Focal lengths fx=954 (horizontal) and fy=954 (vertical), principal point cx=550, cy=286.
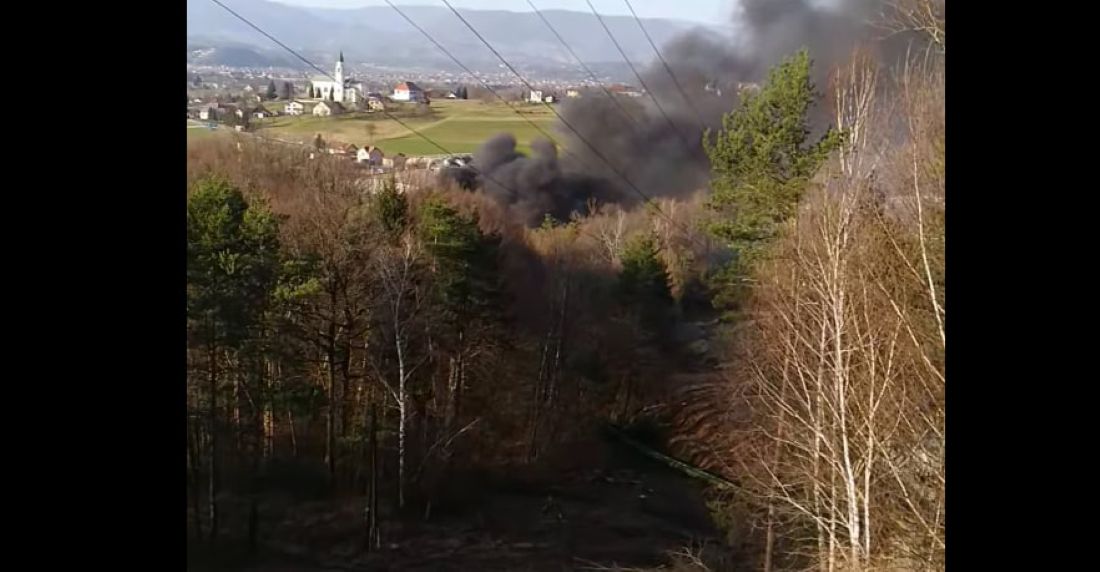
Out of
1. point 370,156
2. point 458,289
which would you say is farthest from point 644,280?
point 370,156

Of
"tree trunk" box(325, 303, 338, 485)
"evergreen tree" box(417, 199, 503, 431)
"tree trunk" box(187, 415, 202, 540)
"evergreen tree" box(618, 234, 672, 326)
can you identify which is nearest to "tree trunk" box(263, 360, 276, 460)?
"tree trunk" box(325, 303, 338, 485)

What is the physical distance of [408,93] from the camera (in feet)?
20.1

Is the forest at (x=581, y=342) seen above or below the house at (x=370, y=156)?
below

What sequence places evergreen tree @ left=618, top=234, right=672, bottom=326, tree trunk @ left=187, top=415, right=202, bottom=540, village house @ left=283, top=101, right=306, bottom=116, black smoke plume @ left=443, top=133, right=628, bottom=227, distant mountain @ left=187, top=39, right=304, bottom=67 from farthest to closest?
evergreen tree @ left=618, top=234, right=672, bottom=326 → black smoke plume @ left=443, top=133, right=628, bottom=227 → village house @ left=283, top=101, right=306, bottom=116 → tree trunk @ left=187, top=415, right=202, bottom=540 → distant mountain @ left=187, top=39, right=304, bottom=67

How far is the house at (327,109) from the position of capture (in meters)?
5.59

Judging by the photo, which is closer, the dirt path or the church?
the dirt path

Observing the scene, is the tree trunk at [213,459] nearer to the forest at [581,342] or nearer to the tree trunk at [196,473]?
the forest at [581,342]

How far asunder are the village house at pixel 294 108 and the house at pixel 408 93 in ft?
2.23

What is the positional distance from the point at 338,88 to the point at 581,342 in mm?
2246

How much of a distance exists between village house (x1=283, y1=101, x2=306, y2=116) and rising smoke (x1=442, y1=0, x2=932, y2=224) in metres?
1.19

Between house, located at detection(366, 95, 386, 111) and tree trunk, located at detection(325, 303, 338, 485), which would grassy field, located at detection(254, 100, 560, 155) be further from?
tree trunk, located at detection(325, 303, 338, 485)

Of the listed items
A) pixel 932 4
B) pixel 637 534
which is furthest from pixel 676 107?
pixel 637 534

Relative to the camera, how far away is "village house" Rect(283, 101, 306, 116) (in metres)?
5.44

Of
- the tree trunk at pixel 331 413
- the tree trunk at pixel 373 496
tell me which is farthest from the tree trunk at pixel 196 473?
the tree trunk at pixel 373 496
